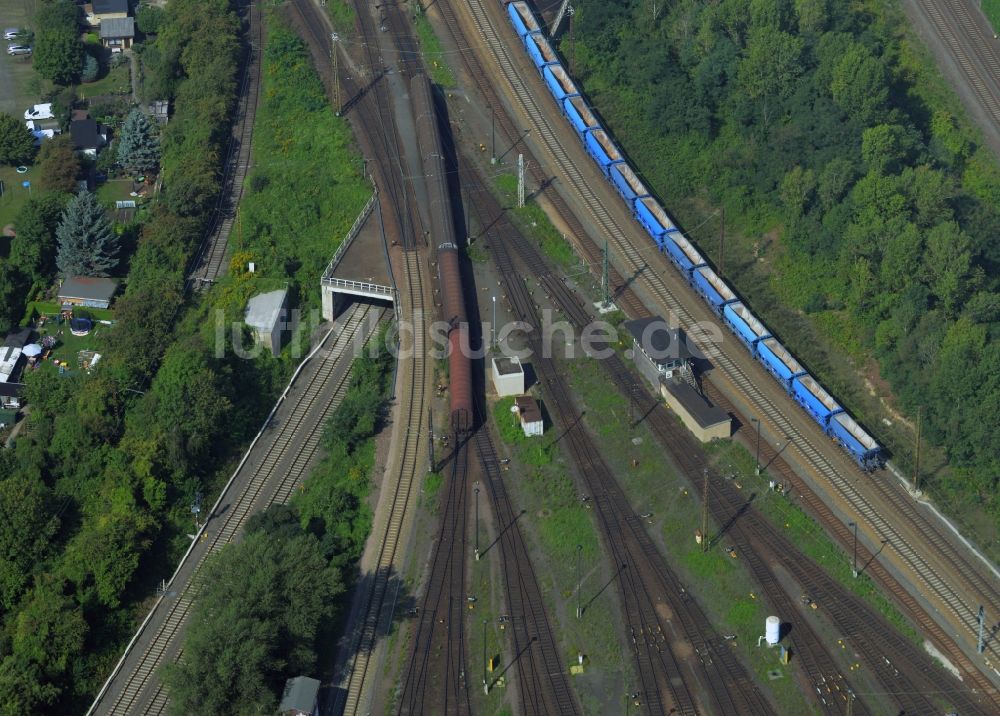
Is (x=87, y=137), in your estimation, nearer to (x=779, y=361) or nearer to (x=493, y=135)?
Answer: (x=493, y=135)

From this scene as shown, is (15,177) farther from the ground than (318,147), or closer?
closer

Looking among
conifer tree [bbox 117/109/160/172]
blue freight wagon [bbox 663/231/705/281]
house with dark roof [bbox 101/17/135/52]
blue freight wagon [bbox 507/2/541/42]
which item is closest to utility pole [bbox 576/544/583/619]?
blue freight wagon [bbox 663/231/705/281]

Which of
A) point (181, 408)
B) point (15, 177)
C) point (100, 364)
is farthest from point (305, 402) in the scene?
point (15, 177)

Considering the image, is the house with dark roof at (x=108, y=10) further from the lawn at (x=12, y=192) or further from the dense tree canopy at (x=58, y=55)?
the lawn at (x=12, y=192)

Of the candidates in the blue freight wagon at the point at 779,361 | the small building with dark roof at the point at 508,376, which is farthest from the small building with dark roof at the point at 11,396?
the blue freight wagon at the point at 779,361

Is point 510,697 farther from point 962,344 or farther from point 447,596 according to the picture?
point 962,344

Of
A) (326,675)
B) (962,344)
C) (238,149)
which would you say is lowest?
(326,675)

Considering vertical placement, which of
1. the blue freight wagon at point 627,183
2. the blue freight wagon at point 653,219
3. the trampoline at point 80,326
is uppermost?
the blue freight wagon at point 627,183

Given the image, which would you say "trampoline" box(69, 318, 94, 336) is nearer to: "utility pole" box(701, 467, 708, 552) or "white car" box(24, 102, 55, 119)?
"white car" box(24, 102, 55, 119)
